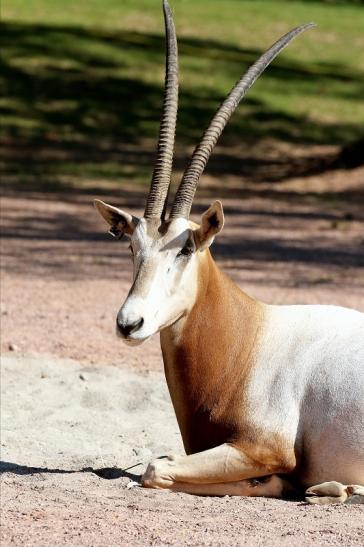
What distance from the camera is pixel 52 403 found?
25.9 feet

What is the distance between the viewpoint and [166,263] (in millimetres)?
5605

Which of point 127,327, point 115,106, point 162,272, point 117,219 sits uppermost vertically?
point 115,106

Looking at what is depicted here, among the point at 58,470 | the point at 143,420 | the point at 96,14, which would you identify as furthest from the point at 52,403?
the point at 96,14

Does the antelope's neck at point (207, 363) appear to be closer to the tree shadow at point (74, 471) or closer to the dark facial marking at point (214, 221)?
the dark facial marking at point (214, 221)

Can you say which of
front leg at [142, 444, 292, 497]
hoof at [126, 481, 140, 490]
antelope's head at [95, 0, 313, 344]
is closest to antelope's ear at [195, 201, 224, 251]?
antelope's head at [95, 0, 313, 344]

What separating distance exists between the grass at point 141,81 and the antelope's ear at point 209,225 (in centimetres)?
1380

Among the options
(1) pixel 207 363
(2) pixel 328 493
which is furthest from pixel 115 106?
(2) pixel 328 493

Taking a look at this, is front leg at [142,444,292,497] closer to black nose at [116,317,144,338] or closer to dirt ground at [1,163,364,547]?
dirt ground at [1,163,364,547]

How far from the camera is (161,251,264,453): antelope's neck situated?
5.87 meters

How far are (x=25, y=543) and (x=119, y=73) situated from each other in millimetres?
23123

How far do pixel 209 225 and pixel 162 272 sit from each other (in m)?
0.32

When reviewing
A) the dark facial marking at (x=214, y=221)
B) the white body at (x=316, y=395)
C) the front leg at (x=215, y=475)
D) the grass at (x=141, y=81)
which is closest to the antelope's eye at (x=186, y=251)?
the dark facial marking at (x=214, y=221)

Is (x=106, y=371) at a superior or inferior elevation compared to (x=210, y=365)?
inferior

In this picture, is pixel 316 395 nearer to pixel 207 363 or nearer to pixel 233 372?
pixel 233 372
